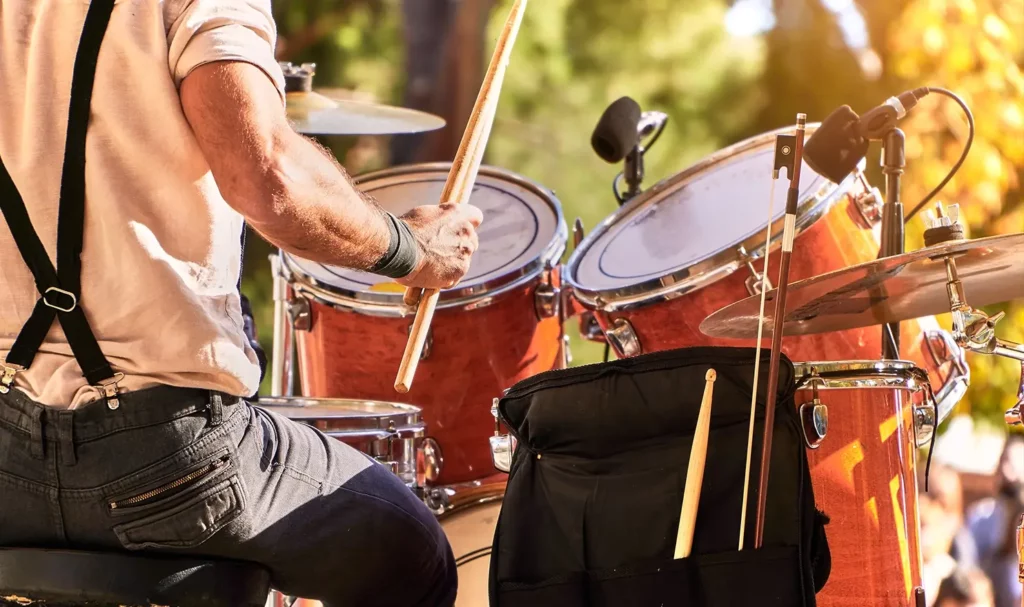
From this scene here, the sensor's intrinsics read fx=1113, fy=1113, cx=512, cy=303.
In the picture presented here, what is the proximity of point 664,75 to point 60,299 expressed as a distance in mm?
4753

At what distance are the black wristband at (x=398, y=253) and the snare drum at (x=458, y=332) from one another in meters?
1.19

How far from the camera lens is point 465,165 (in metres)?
1.80

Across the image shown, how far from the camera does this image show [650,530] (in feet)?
5.35

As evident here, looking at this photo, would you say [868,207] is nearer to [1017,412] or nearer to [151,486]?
[1017,412]

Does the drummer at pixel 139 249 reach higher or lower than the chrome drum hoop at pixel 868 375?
higher

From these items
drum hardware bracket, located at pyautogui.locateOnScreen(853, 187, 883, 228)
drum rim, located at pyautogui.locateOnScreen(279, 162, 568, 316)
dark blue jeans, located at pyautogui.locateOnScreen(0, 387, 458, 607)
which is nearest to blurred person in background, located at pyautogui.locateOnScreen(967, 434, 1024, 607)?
drum hardware bracket, located at pyautogui.locateOnScreen(853, 187, 883, 228)

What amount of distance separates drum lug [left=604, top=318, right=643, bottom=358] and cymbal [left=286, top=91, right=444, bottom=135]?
999 millimetres

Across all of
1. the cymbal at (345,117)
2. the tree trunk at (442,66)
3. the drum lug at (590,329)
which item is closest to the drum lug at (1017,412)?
the drum lug at (590,329)

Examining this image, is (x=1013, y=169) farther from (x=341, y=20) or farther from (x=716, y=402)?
(x=716, y=402)

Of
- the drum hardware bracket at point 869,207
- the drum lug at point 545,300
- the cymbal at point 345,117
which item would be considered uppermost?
the cymbal at point 345,117

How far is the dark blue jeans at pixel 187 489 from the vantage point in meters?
1.40

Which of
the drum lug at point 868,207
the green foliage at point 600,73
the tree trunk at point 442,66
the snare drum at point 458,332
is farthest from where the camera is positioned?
the green foliage at point 600,73

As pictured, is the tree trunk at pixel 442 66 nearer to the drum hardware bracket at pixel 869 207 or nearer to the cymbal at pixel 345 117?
the cymbal at pixel 345 117

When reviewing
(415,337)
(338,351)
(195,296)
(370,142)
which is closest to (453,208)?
(415,337)
